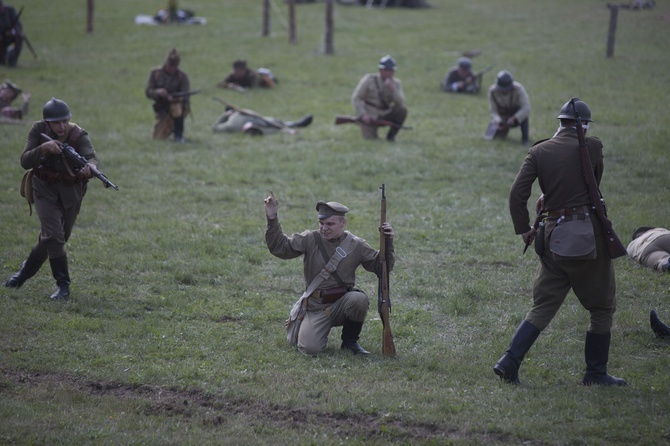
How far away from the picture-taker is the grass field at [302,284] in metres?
6.65

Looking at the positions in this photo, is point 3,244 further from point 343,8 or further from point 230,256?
point 343,8

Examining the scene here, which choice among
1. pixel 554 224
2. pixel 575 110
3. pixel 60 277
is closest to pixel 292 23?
pixel 60 277

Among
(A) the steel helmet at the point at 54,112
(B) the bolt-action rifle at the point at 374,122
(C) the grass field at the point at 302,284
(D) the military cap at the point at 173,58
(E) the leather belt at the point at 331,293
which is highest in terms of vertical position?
(A) the steel helmet at the point at 54,112

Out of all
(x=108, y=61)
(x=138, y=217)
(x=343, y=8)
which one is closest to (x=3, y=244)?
(x=138, y=217)

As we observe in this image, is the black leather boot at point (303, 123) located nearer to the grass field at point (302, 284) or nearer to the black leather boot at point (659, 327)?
the grass field at point (302, 284)

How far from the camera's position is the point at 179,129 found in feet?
60.2

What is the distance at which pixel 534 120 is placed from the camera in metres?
19.7

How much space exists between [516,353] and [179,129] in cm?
1252

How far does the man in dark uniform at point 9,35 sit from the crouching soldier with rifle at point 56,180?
61.1ft

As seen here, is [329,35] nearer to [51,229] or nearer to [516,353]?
[51,229]

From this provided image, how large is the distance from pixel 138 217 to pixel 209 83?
40.3ft

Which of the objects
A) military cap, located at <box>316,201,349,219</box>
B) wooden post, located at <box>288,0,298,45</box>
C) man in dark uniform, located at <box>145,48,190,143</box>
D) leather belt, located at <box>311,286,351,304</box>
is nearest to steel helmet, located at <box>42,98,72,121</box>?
military cap, located at <box>316,201,349,219</box>

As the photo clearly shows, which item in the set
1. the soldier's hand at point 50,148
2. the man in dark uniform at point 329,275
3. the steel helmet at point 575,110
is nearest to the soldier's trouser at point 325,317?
the man in dark uniform at point 329,275

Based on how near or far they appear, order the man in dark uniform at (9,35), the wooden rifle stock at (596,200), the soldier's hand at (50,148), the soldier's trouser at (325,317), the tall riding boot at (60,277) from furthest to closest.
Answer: the man in dark uniform at (9,35), the tall riding boot at (60,277), the soldier's hand at (50,148), the soldier's trouser at (325,317), the wooden rifle stock at (596,200)
